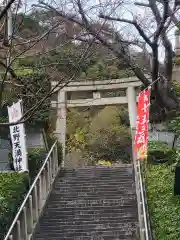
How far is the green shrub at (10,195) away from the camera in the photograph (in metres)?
10.9

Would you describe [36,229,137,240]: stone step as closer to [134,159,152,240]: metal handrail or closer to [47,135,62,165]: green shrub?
[134,159,152,240]: metal handrail

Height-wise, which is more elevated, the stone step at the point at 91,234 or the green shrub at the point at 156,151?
the green shrub at the point at 156,151

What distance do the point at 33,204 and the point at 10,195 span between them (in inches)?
27.3

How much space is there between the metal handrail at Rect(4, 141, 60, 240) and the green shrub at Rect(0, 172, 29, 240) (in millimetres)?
352

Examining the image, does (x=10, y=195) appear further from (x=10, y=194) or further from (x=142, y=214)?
(x=142, y=214)

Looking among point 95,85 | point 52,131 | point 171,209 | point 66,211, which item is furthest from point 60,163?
point 171,209

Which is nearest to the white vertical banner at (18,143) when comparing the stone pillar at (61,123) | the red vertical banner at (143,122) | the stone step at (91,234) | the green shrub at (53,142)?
the stone step at (91,234)

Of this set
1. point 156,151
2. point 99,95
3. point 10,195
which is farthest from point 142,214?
point 99,95

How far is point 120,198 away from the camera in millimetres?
13805

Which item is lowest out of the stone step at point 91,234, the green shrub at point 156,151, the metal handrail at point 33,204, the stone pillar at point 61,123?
the stone step at point 91,234

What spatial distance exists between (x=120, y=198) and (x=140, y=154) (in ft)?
13.9

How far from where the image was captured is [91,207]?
13250mm

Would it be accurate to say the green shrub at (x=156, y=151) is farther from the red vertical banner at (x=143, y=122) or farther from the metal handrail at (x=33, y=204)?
the red vertical banner at (x=143, y=122)

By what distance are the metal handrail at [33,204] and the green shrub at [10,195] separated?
35cm
